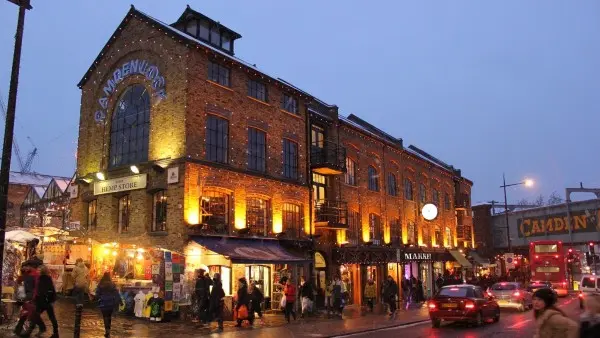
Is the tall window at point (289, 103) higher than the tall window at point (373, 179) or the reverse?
higher

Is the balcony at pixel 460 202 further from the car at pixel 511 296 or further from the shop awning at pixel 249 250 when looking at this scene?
the shop awning at pixel 249 250

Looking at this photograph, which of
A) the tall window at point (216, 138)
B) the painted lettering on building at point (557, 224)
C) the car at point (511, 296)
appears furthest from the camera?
the painted lettering on building at point (557, 224)

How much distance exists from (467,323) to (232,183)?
10.7 m

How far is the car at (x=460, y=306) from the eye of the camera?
728 inches

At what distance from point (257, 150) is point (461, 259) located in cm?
2558

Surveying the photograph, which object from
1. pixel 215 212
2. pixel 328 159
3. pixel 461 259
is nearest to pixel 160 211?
pixel 215 212

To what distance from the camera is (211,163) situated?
71.7 feet

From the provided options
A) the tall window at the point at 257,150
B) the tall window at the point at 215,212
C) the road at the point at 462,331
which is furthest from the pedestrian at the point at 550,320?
the tall window at the point at 257,150

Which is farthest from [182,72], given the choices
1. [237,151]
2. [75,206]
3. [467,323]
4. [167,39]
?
[467,323]

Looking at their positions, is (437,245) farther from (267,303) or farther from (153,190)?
(153,190)

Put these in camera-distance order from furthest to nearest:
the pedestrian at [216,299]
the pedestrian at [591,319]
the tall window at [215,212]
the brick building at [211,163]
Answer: the brick building at [211,163], the tall window at [215,212], the pedestrian at [216,299], the pedestrian at [591,319]

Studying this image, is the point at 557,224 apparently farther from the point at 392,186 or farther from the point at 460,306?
the point at 460,306

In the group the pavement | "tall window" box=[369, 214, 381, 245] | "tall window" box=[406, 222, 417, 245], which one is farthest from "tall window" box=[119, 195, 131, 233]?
"tall window" box=[406, 222, 417, 245]

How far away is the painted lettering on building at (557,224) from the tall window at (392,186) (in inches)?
569
